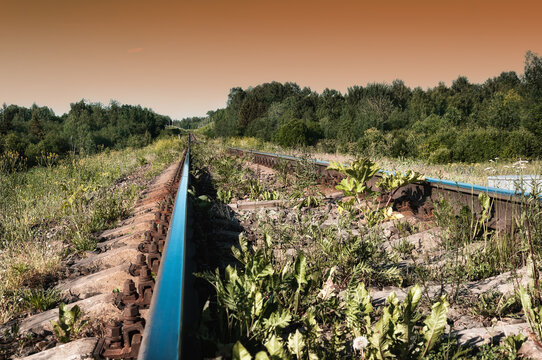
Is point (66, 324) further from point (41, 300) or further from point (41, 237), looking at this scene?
point (41, 237)

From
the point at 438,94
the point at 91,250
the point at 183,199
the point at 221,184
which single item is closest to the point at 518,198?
the point at 183,199

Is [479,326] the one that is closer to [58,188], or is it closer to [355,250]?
[355,250]

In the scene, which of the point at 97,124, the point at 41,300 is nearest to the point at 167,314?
the point at 41,300

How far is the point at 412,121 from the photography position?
43.5 m

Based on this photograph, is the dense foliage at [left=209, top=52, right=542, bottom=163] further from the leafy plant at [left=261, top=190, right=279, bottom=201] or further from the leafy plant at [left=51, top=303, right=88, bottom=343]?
the leafy plant at [left=51, top=303, right=88, bottom=343]

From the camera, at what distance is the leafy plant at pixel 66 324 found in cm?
155

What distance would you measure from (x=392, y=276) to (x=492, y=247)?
37.1 inches

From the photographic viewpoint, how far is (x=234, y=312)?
1474 mm

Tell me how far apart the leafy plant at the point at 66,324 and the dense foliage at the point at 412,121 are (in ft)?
14.2

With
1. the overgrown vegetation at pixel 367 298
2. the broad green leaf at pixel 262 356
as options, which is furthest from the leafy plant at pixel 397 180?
the broad green leaf at pixel 262 356

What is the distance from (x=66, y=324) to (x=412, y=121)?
154 feet

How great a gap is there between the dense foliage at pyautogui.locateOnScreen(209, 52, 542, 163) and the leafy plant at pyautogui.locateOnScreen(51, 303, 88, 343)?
433 centimetres

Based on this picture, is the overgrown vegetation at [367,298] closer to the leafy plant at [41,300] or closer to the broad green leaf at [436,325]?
the broad green leaf at [436,325]

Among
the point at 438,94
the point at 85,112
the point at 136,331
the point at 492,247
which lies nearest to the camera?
the point at 136,331
